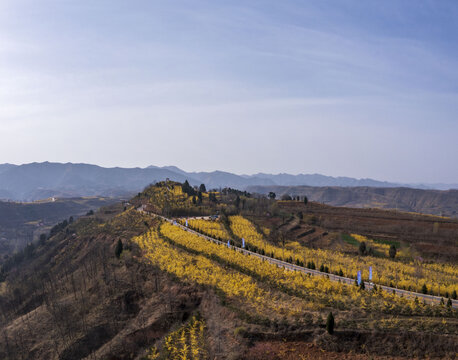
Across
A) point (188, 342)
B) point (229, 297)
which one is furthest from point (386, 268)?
point (188, 342)

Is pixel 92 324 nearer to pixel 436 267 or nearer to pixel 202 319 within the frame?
pixel 202 319

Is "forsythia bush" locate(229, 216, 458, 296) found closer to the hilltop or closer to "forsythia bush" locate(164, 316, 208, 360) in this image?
the hilltop

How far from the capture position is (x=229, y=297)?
35969mm

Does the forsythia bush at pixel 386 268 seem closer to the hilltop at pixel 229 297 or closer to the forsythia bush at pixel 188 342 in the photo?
the hilltop at pixel 229 297

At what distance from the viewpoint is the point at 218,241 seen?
62781mm

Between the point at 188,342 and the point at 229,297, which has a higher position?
the point at 229,297

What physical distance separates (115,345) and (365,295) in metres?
28.1

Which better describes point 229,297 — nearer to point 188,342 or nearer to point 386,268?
point 188,342

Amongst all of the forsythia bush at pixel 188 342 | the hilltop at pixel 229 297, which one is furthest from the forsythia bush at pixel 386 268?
the forsythia bush at pixel 188 342

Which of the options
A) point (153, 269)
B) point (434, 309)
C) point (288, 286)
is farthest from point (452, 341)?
point (153, 269)

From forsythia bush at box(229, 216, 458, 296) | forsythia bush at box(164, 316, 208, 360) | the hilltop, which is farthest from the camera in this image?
forsythia bush at box(229, 216, 458, 296)

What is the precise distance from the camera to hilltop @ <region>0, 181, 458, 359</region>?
2567 cm

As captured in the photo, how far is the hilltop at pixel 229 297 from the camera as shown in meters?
25.7

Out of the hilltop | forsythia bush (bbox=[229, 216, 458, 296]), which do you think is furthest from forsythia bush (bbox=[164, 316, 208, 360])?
forsythia bush (bbox=[229, 216, 458, 296])
